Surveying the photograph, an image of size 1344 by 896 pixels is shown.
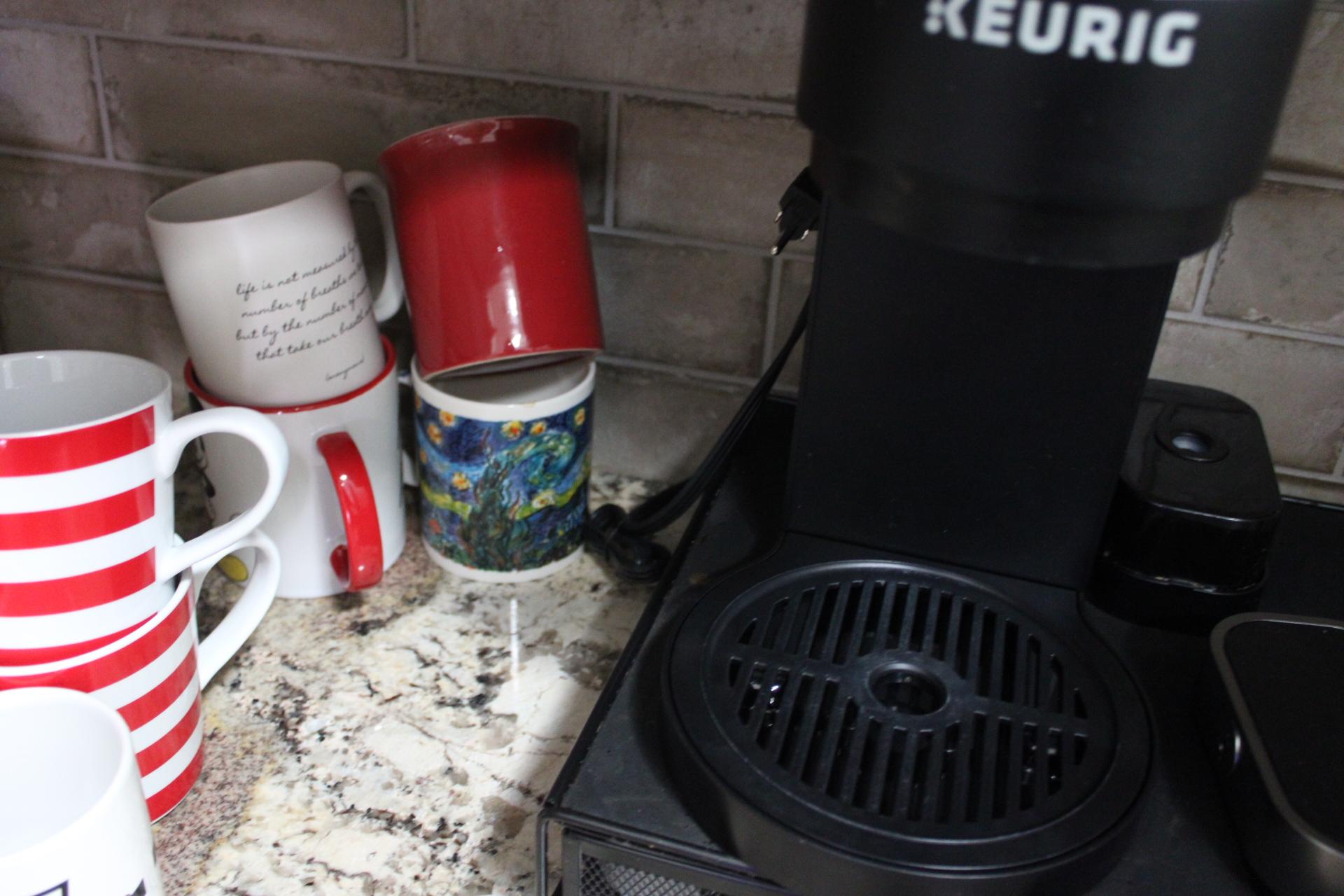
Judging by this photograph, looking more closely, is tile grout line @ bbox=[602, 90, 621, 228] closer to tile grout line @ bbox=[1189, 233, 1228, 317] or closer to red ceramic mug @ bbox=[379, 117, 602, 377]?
red ceramic mug @ bbox=[379, 117, 602, 377]

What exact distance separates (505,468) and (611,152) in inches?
8.1

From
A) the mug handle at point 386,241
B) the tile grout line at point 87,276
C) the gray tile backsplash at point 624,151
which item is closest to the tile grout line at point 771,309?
the gray tile backsplash at point 624,151

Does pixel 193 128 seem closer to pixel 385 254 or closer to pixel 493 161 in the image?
pixel 385 254

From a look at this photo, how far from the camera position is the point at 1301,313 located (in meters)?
0.66

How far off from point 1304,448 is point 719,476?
0.36 meters

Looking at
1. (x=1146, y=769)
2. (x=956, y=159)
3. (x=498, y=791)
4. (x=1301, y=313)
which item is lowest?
(x=498, y=791)

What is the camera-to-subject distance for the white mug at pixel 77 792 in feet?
1.32

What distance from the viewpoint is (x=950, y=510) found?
54cm

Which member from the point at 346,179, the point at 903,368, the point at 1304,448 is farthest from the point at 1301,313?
the point at 346,179

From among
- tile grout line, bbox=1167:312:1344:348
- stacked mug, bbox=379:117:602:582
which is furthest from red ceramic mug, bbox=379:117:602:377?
tile grout line, bbox=1167:312:1344:348

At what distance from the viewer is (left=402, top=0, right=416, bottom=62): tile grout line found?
0.69m

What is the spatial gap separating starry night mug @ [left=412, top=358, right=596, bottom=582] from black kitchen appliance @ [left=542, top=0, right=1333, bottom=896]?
106 millimetres

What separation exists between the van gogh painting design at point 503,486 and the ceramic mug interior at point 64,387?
17cm

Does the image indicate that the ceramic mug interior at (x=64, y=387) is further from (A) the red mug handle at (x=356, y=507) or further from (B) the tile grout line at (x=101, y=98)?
(B) the tile grout line at (x=101, y=98)
